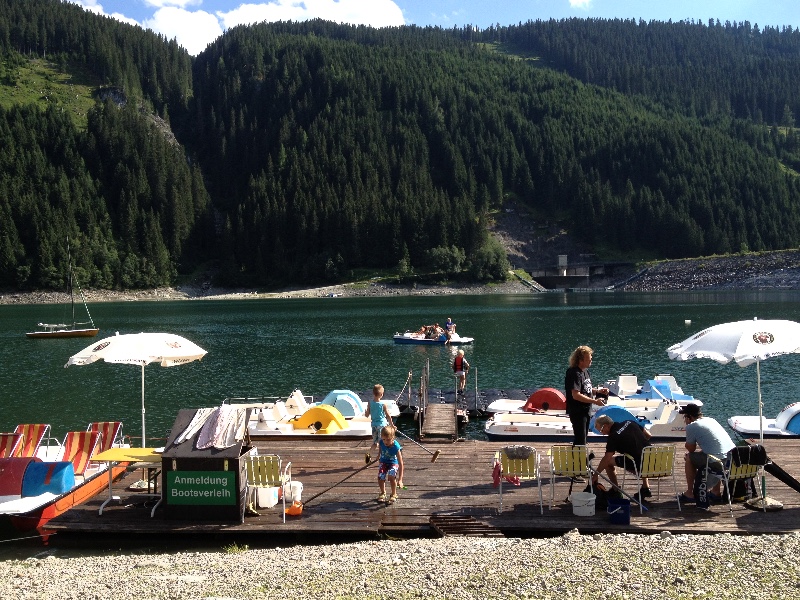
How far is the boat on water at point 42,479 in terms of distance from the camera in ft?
42.2

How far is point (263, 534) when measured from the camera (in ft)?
40.5

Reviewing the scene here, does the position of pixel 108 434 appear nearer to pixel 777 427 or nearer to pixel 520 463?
pixel 520 463

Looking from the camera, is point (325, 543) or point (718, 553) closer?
point (718, 553)

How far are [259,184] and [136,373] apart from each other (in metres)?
153

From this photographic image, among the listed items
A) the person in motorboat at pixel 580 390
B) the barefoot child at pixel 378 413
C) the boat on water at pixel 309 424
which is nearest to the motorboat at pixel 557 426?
the boat on water at pixel 309 424

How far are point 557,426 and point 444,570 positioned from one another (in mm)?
12778

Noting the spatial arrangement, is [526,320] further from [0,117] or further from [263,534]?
[0,117]

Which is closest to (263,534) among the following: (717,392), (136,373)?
(717,392)

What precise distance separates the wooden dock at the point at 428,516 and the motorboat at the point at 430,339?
39.2 metres

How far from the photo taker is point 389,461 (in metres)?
12.9

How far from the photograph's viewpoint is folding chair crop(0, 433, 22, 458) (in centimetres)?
1582

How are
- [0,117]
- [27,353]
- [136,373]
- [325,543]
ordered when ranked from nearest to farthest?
1. [325,543]
2. [136,373]
3. [27,353]
4. [0,117]

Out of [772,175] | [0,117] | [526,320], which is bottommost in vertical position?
[526,320]

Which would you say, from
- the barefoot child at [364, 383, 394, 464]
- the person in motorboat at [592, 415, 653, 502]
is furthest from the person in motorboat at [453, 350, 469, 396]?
the person in motorboat at [592, 415, 653, 502]
